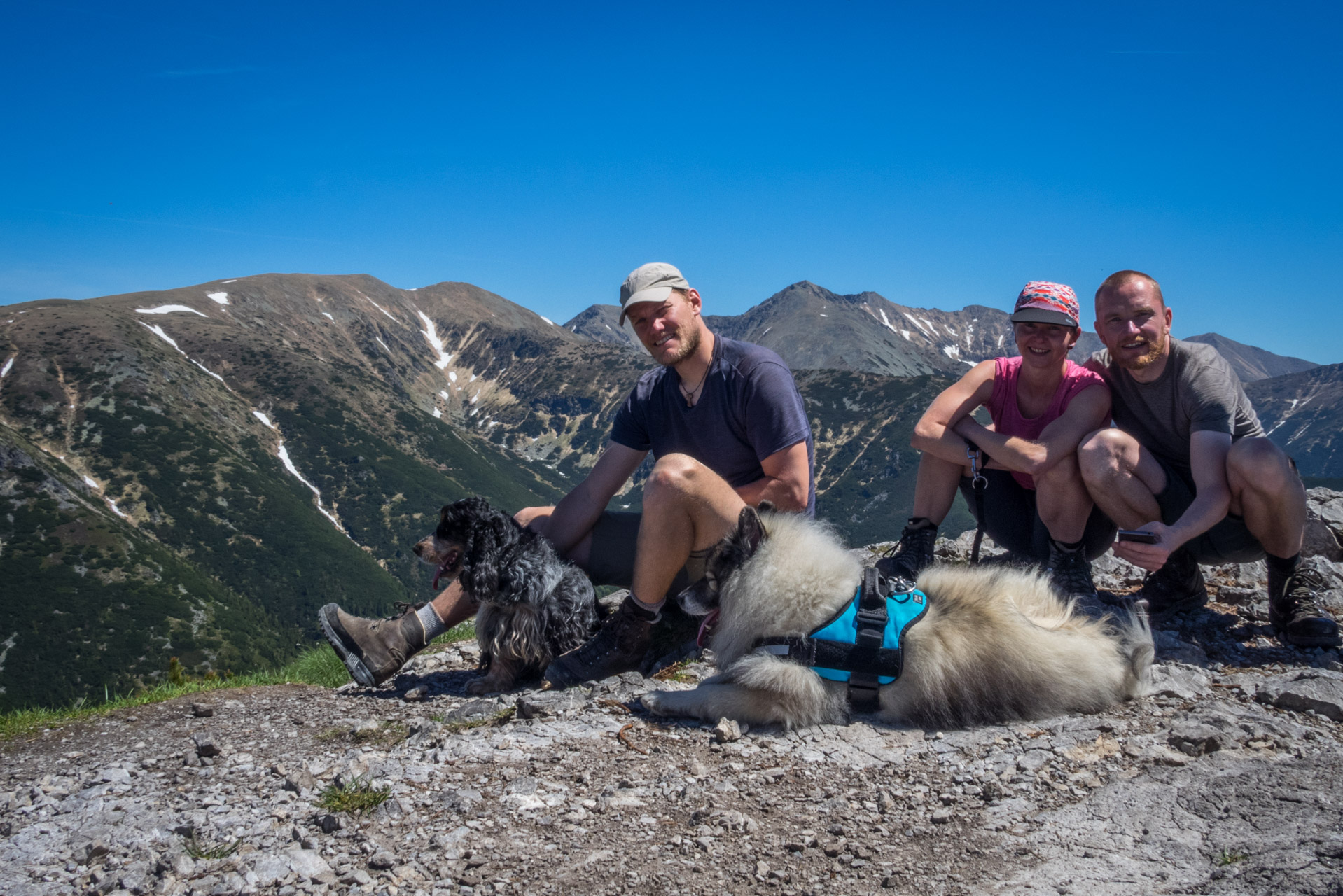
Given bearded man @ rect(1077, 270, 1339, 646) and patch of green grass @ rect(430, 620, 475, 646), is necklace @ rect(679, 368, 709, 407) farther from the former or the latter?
patch of green grass @ rect(430, 620, 475, 646)

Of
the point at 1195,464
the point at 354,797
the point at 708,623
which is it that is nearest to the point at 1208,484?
the point at 1195,464

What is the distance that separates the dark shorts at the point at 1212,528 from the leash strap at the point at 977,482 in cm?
103

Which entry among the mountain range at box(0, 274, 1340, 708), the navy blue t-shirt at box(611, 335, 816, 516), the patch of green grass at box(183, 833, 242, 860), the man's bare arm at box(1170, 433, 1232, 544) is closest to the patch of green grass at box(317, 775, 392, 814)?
the patch of green grass at box(183, 833, 242, 860)

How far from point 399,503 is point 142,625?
85975 millimetres

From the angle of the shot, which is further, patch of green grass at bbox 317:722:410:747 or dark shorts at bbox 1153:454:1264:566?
dark shorts at bbox 1153:454:1264:566

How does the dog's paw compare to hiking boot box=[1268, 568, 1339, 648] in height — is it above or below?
below

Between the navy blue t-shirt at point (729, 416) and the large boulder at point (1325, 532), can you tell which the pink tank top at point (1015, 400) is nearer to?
Result: the navy blue t-shirt at point (729, 416)

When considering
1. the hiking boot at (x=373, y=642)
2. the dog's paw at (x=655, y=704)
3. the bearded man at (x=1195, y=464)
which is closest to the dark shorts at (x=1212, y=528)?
the bearded man at (x=1195, y=464)

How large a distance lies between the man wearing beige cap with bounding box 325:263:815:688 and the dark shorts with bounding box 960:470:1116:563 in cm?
143

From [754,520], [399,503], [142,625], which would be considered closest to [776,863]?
[754,520]

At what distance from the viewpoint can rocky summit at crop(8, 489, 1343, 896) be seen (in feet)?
8.80

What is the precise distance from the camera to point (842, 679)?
157 inches

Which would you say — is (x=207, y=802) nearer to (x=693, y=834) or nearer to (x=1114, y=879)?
(x=693, y=834)

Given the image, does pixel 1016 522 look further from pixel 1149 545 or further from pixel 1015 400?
pixel 1149 545
